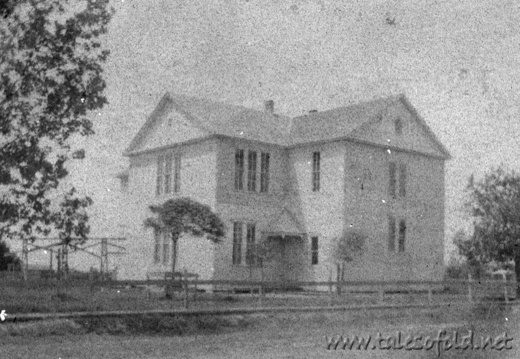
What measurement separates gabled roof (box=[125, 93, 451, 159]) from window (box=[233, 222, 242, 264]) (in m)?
3.71

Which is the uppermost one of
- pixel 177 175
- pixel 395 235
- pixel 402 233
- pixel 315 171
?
pixel 315 171

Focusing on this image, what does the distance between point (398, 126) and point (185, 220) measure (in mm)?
12374

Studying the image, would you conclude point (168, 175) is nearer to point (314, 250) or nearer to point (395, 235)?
point (314, 250)

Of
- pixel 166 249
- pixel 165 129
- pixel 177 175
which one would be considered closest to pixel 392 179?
pixel 177 175

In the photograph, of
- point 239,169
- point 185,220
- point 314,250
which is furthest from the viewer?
point 314,250

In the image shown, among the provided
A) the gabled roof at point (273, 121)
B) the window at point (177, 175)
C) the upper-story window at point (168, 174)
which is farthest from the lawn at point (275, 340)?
the upper-story window at point (168, 174)

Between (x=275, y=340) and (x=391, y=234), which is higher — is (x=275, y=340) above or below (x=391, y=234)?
below

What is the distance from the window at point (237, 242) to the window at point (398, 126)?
847 centimetres

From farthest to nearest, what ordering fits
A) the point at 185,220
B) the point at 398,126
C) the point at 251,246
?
the point at 398,126 < the point at 251,246 < the point at 185,220

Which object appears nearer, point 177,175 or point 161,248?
point 177,175

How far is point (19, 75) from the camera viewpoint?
13148mm

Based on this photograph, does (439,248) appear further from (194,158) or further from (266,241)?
(194,158)

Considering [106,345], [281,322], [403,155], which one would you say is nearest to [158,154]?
[403,155]

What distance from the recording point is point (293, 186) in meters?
35.6
